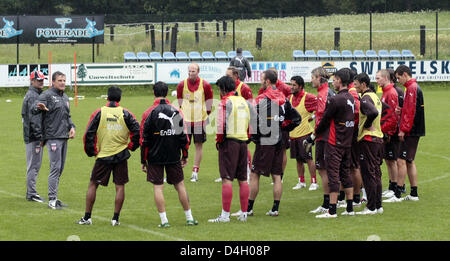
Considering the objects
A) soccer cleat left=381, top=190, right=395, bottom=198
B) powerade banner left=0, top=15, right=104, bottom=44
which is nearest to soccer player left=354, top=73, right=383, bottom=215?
soccer cleat left=381, top=190, right=395, bottom=198

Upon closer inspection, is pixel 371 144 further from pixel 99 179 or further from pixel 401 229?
pixel 99 179

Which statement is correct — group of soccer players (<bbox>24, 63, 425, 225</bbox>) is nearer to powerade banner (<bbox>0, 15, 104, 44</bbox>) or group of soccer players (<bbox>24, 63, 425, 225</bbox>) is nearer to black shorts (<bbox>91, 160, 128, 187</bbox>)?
black shorts (<bbox>91, 160, 128, 187</bbox>)

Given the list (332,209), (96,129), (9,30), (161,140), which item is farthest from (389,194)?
(9,30)

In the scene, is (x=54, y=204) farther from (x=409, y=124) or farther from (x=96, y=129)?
(x=409, y=124)

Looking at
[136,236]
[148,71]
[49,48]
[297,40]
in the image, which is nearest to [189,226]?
[136,236]

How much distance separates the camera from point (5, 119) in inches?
942

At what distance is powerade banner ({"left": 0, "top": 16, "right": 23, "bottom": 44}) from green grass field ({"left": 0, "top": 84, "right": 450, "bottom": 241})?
62.7 feet

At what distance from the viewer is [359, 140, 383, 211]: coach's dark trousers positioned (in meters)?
11.2

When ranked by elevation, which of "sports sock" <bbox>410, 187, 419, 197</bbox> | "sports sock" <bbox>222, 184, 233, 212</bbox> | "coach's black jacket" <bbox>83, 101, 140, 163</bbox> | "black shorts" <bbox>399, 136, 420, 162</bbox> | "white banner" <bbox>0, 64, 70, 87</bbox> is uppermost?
"white banner" <bbox>0, 64, 70, 87</bbox>

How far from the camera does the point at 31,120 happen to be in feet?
39.4

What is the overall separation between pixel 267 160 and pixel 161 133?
1.84 metres

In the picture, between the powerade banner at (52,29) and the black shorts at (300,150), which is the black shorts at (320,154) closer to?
the black shorts at (300,150)

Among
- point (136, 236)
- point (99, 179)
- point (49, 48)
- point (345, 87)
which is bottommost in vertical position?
point (136, 236)

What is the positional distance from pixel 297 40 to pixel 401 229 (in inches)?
1396
